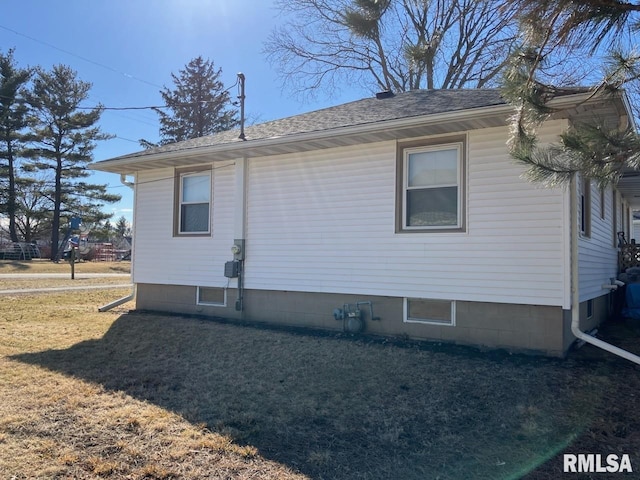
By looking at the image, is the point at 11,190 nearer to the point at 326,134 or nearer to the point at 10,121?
the point at 10,121

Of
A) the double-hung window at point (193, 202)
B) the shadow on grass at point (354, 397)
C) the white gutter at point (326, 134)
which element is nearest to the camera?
the shadow on grass at point (354, 397)

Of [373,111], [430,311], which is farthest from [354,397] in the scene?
[373,111]

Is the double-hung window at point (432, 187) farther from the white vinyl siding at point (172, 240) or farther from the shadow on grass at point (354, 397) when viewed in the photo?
the white vinyl siding at point (172, 240)

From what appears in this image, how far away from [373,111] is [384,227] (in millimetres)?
2141

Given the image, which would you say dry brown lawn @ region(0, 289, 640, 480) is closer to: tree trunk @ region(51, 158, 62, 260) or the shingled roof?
the shingled roof

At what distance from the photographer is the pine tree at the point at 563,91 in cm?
377

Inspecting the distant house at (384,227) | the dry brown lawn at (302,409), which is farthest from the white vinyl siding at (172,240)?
the dry brown lawn at (302,409)

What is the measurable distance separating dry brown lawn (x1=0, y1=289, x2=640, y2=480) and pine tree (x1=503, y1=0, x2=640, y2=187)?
211 cm

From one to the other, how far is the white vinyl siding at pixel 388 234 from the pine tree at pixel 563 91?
1.82 meters

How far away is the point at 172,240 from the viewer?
9.20 meters

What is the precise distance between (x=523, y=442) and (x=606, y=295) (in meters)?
6.61

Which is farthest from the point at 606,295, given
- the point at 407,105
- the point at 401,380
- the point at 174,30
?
the point at 174,30
